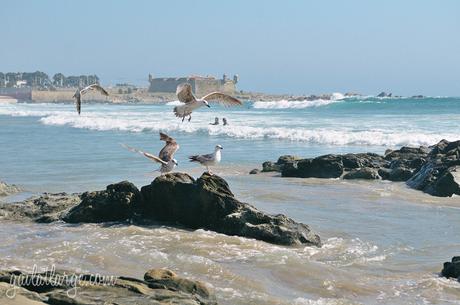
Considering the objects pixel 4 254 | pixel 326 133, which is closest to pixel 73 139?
pixel 326 133

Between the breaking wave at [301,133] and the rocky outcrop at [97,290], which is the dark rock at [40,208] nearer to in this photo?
the rocky outcrop at [97,290]

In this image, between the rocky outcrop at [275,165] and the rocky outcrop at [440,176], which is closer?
the rocky outcrop at [440,176]

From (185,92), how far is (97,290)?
594 cm

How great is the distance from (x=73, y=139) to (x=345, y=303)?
1132 inches

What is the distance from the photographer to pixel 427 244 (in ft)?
36.8

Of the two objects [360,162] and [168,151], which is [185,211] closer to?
[168,151]

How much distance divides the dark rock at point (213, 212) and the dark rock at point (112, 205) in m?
A: 0.21

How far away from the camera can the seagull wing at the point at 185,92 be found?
1232 centimetres

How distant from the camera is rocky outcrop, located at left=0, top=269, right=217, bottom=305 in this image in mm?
6605

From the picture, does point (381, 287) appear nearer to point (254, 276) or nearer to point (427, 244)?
point (254, 276)

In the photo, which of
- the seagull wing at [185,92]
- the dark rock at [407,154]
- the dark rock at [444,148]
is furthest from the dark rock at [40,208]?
the dark rock at [407,154]

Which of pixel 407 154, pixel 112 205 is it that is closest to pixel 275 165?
pixel 407 154

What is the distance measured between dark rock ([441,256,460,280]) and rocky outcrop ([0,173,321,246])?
6.91ft

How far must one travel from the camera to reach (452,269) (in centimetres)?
916
